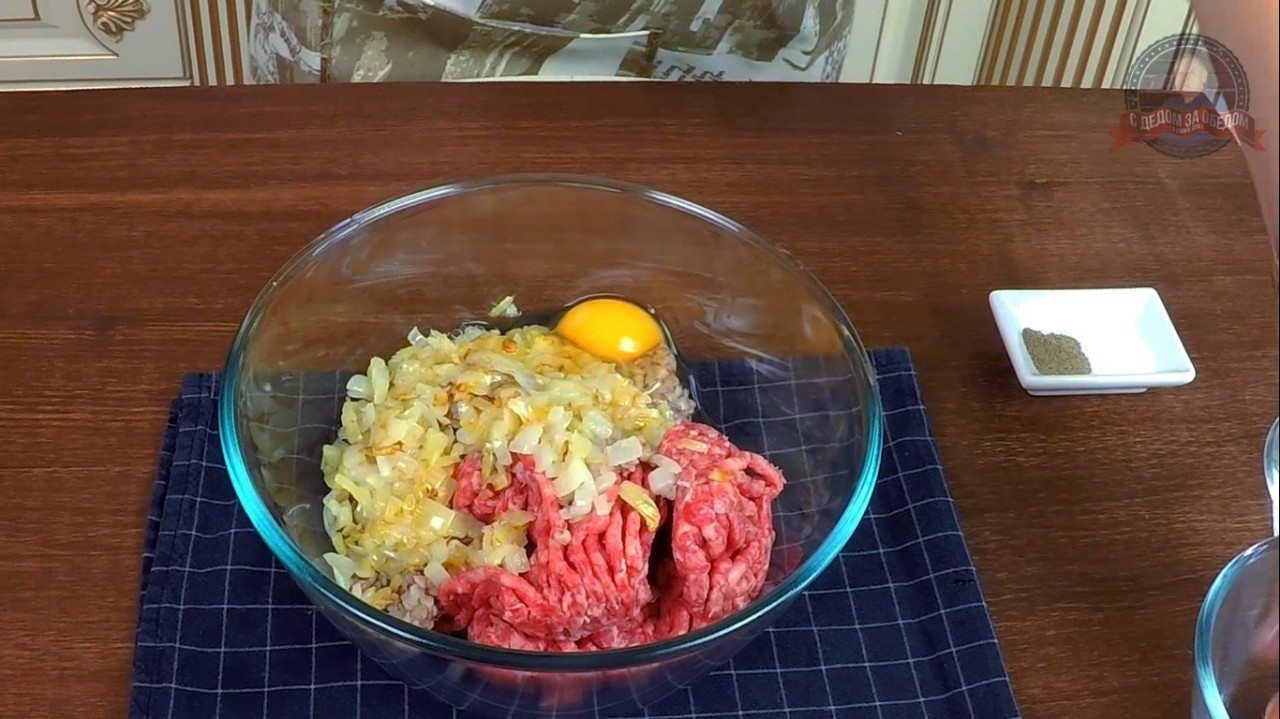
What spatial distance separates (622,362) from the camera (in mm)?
1020

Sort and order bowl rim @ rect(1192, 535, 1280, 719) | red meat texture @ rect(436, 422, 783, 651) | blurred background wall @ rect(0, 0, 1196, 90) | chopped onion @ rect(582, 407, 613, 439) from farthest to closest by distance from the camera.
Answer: blurred background wall @ rect(0, 0, 1196, 90), chopped onion @ rect(582, 407, 613, 439), red meat texture @ rect(436, 422, 783, 651), bowl rim @ rect(1192, 535, 1280, 719)

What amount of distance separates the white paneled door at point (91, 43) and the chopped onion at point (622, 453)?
1980mm

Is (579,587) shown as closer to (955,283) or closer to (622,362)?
(622,362)

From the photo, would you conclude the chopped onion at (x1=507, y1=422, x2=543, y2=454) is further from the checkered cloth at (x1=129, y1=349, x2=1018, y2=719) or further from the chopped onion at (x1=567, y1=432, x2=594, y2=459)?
the checkered cloth at (x1=129, y1=349, x2=1018, y2=719)

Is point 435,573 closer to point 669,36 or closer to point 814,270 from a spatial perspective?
point 814,270

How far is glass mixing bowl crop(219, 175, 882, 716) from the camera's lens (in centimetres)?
78

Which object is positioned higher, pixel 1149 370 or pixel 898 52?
pixel 1149 370

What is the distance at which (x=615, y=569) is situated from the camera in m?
0.82

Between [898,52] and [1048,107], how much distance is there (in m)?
1.11

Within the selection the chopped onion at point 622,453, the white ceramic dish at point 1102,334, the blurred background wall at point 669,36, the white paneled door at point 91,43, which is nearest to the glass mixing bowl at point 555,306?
the chopped onion at point 622,453

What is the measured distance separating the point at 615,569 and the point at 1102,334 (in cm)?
58

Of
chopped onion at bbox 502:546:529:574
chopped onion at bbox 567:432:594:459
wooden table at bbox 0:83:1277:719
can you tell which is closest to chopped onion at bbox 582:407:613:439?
chopped onion at bbox 567:432:594:459

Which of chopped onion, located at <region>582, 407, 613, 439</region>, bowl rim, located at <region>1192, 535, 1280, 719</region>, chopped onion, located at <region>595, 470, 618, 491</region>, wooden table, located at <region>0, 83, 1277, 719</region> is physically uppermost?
bowl rim, located at <region>1192, 535, 1280, 719</region>

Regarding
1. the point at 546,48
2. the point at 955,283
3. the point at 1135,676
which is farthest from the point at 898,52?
the point at 1135,676
